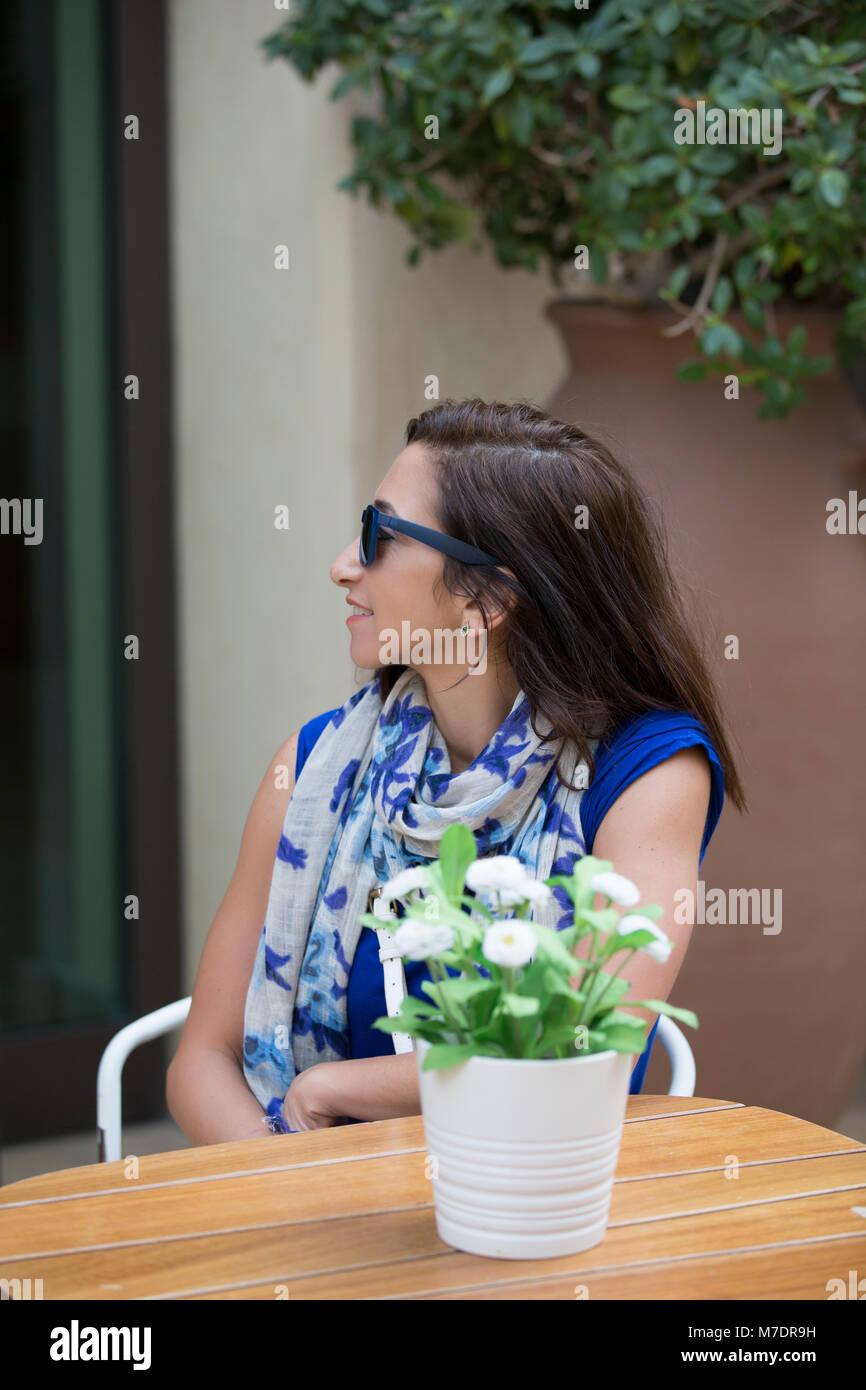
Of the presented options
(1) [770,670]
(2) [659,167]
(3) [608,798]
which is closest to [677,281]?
(2) [659,167]

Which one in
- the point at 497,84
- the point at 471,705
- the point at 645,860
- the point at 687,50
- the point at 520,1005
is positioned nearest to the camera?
the point at 520,1005

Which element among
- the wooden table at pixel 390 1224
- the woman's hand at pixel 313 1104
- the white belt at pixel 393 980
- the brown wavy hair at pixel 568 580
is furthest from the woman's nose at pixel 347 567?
the wooden table at pixel 390 1224

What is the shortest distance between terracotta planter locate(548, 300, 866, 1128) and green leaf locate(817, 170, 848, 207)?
0.54 metres

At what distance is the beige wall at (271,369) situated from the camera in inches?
135

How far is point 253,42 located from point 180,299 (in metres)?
0.64

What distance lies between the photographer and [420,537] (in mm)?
1816

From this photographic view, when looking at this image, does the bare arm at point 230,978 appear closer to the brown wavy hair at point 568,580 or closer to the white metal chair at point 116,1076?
the white metal chair at point 116,1076

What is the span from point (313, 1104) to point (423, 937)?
72 centimetres

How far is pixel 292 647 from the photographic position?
11.8 feet

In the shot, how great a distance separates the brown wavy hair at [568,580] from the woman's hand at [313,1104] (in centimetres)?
49

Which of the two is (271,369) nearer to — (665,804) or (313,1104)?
(665,804)

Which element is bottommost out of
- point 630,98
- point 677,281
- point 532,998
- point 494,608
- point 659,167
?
point 532,998
